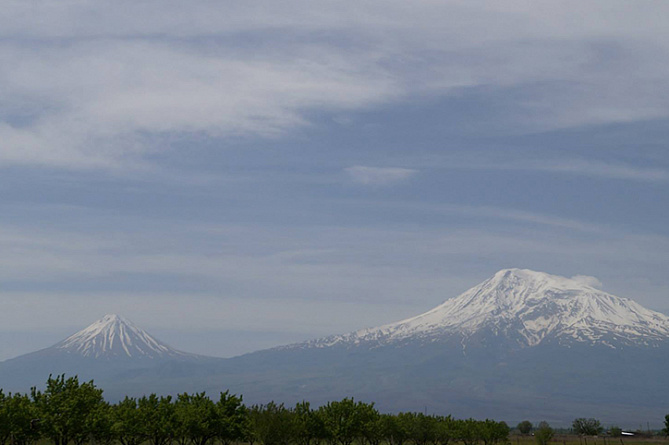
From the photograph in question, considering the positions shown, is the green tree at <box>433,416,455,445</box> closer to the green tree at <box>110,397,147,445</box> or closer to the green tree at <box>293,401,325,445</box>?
the green tree at <box>293,401,325,445</box>

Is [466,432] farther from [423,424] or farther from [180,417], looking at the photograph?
[180,417]

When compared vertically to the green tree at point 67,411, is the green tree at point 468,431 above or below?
below

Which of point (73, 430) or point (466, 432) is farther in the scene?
point (466, 432)

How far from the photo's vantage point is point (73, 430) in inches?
2630

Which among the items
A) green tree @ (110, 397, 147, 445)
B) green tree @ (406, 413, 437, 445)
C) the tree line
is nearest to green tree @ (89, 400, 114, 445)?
the tree line

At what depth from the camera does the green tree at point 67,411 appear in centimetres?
6612

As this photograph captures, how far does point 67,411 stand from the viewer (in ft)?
218

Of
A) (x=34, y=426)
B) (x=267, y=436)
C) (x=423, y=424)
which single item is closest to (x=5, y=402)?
(x=34, y=426)

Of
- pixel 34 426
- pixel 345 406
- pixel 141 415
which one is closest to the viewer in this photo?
pixel 34 426

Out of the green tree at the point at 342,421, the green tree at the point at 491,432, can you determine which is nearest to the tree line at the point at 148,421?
the green tree at the point at 342,421

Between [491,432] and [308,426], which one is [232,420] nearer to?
[308,426]

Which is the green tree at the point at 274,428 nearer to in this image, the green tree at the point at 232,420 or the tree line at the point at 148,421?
the tree line at the point at 148,421

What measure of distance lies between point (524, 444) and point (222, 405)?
87595 millimetres

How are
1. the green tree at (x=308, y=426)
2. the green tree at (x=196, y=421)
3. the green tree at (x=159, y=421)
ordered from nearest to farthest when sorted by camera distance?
the green tree at (x=159, y=421) < the green tree at (x=196, y=421) < the green tree at (x=308, y=426)
